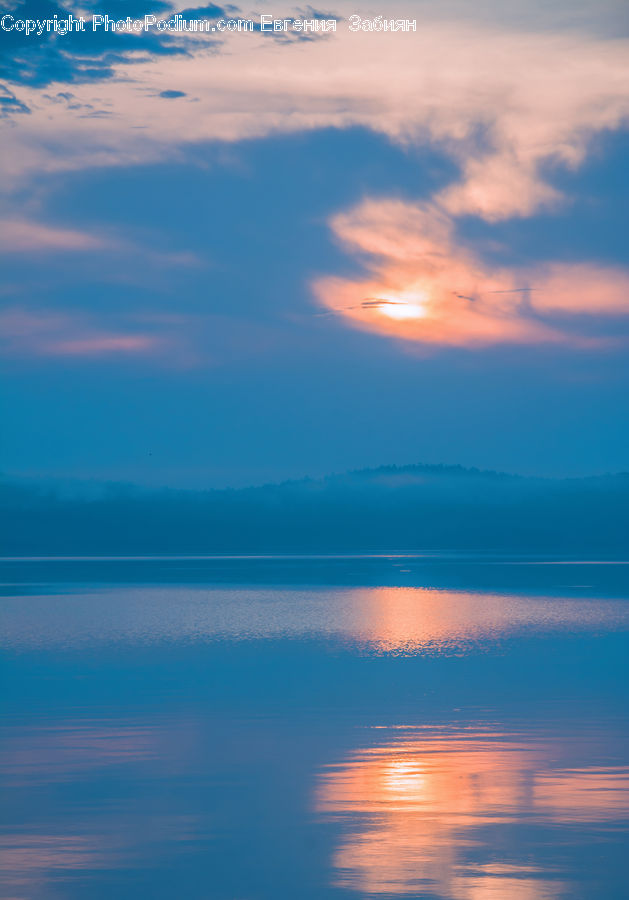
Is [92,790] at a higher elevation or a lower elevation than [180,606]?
higher

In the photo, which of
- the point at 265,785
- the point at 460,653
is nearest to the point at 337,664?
the point at 460,653

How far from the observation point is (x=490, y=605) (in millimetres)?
55031

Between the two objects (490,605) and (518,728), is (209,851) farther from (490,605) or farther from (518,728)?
(490,605)

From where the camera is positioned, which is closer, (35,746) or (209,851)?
(209,851)

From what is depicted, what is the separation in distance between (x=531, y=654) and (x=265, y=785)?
716 inches

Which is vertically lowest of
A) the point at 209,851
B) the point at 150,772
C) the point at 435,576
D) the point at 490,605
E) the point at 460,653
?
the point at 435,576

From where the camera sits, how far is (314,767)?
1548 cm

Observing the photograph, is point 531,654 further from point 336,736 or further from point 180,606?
point 180,606

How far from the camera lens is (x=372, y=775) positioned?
14867 millimetres

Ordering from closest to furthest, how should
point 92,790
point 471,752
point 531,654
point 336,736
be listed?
point 92,790 → point 471,752 → point 336,736 → point 531,654

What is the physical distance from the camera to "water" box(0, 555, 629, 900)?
10617 mm

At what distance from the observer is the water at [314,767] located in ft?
34.8

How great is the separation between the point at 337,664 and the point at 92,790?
15.3 metres

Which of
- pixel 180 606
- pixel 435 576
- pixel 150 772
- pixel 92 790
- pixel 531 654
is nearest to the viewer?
pixel 92 790
